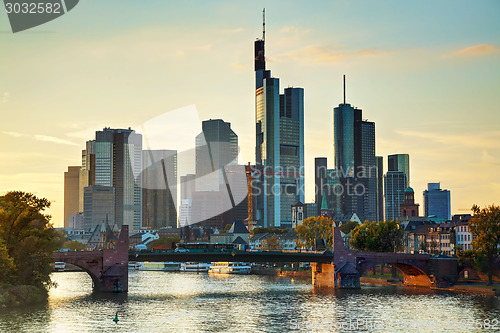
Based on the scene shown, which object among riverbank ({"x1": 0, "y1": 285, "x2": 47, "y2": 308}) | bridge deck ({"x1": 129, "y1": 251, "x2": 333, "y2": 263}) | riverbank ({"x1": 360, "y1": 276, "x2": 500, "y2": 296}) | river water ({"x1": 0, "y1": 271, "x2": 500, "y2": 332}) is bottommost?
river water ({"x1": 0, "y1": 271, "x2": 500, "y2": 332})

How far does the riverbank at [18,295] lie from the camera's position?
111m

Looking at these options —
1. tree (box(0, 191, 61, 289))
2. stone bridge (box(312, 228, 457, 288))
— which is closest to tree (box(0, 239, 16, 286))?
tree (box(0, 191, 61, 289))

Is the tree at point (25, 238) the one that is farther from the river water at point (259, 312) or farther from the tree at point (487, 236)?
the tree at point (487, 236)

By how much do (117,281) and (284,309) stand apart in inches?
1691

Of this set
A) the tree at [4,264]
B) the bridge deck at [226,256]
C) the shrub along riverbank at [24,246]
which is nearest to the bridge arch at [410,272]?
the bridge deck at [226,256]

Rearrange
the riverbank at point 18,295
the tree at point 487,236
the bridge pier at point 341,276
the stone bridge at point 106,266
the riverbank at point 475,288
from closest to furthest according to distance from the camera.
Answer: the riverbank at point 18,295
the riverbank at point 475,288
the stone bridge at point 106,266
the tree at point 487,236
the bridge pier at point 341,276

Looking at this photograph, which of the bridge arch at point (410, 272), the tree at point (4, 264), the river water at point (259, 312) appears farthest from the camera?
the bridge arch at point (410, 272)

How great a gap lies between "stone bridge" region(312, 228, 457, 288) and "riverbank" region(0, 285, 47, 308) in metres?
66.7

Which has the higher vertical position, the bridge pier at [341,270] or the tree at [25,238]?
the tree at [25,238]

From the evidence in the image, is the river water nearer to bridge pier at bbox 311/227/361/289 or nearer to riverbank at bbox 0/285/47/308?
riverbank at bbox 0/285/47/308

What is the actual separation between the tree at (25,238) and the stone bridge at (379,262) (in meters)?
63.8

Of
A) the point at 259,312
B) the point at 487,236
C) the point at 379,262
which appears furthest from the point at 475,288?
Result: the point at 259,312

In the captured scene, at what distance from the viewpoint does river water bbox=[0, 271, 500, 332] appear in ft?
321

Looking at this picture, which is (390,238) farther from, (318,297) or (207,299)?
(207,299)
